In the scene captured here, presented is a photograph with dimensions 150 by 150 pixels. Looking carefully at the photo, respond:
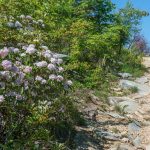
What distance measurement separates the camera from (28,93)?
296 inches

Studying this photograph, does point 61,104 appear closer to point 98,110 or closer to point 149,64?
point 98,110

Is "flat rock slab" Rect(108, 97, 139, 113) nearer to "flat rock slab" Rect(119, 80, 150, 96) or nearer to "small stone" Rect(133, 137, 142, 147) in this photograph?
"flat rock slab" Rect(119, 80, 150, 96)

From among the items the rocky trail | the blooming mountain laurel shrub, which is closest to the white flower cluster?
the blooming mountain laurel shrub

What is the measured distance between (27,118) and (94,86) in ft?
25.6

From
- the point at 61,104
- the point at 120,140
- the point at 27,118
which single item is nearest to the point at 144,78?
the point at 120,140

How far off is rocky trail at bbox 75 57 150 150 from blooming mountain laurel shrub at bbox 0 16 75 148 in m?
1.92

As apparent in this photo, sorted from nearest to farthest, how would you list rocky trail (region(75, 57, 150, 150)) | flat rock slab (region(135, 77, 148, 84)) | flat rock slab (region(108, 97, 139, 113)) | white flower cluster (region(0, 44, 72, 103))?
1. white flower cluster (region(0, 44, 72, 103))
2. rocky trail (region(75, 57, 150, 150))
3. flat rock slab (region(108, 97, 139, 113))
4. flat rock slab (region(135, 77, 148, 84))

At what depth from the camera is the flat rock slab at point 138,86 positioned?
1661 centimetres

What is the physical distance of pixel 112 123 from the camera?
463 inches

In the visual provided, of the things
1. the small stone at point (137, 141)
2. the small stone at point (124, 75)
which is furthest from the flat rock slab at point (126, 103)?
the small stone at point (124, 75)

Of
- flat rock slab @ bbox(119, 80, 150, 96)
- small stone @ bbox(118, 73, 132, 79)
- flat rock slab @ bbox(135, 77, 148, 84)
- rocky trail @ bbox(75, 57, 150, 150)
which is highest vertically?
small stone @ bbox(118, 73, 132, 79)

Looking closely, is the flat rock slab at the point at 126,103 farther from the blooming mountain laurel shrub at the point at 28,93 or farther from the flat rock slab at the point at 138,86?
the blooming mountain laurel shrub at the point at 28,93

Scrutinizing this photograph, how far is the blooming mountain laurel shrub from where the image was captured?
7.07 m

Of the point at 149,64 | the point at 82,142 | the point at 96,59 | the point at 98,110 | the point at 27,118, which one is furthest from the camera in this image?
the point at 149,64
